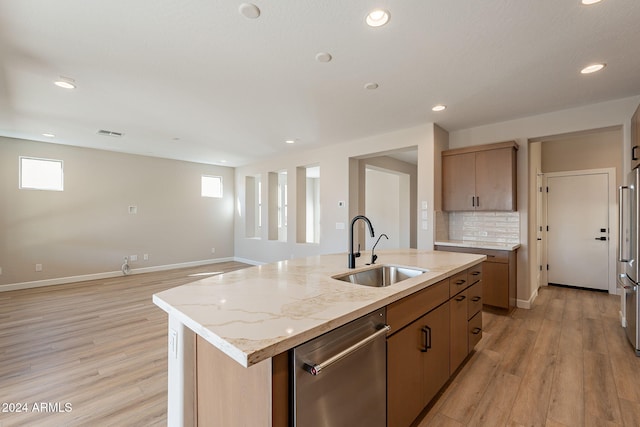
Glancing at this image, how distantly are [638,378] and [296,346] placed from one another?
2.97m

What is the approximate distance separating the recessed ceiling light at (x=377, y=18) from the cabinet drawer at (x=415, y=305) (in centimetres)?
177

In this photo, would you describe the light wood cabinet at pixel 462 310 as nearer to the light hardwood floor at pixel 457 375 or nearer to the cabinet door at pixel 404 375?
the light hardwood floor at pixel 457 375

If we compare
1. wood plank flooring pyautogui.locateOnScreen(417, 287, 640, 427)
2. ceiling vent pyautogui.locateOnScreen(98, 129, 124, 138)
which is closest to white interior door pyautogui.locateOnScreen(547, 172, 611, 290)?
wood plank flooring pyautogui.locateOnScreen(417, 287, 640, 427)

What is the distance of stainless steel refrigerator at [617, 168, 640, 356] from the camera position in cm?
249

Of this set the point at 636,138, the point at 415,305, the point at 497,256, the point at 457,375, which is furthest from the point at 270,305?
the point at 636,138

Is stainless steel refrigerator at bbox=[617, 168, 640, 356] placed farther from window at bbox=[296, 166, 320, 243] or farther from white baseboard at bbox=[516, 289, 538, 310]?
window at bbox=[296, 166, 320, 243]

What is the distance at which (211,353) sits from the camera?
3.67 ft

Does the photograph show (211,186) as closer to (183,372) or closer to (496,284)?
(496,284)

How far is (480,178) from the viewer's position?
12.7 ft

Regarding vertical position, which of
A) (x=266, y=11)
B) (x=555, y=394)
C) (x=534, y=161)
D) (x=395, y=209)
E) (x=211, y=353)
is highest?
(x=266, y=11)

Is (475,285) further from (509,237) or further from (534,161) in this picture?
(534,161)

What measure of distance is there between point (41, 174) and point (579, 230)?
966 cm

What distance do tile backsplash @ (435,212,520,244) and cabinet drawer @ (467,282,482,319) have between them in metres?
1.60

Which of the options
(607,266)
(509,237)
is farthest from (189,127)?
(607,266)
